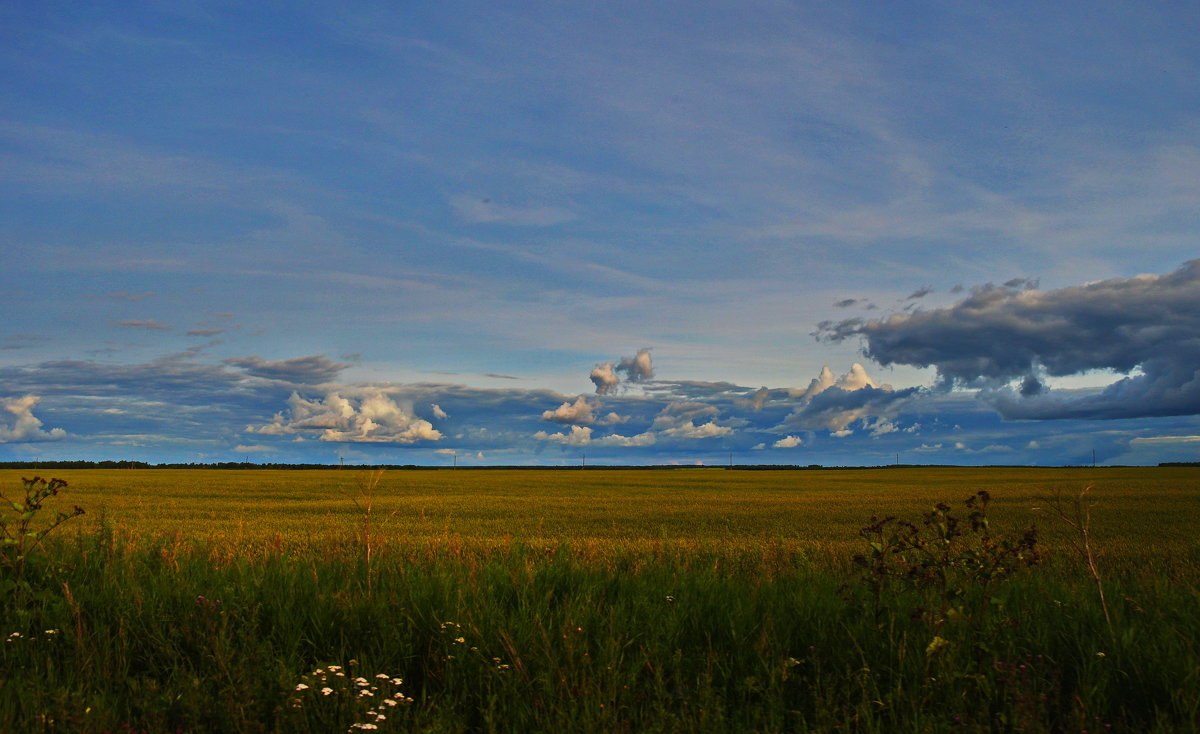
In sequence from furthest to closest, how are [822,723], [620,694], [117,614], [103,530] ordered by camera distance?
[103,530]
[117,614]
[620,694]
[822,723]

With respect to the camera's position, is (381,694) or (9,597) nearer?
(381,694)

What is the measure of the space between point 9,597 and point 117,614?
1231 mm

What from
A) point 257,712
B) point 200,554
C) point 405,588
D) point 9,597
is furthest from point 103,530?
point 257,712

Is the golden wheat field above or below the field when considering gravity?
below

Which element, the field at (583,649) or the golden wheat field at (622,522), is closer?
the field at (583,649)

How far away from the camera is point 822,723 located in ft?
14.8

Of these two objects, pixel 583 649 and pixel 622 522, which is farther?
pixel 622 522

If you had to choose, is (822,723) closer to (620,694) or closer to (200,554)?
(620,694)

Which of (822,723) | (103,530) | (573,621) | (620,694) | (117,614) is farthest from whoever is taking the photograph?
(103,530)

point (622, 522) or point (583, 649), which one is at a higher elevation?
point (583, 649)

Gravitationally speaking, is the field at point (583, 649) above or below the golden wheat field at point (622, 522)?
above

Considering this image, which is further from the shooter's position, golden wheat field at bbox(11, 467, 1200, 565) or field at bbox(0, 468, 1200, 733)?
golden wheat field at bbox(11, 467, 1200, 565)

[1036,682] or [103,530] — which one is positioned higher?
[103,530]

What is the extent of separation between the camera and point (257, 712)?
4.58 meters
